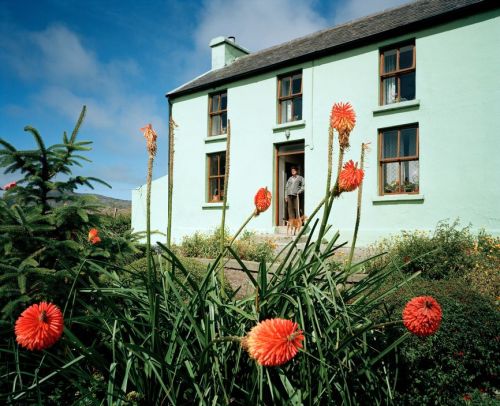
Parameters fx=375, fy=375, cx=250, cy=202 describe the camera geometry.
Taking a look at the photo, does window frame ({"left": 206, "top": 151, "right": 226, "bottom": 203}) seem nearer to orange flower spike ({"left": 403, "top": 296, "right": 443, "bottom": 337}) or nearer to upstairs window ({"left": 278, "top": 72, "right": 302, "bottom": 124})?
upstairs window ({"left": 278, "top": 72, "right": 302, "bottom": 124})

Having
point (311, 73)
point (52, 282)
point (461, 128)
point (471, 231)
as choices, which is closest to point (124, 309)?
point (52, 282)

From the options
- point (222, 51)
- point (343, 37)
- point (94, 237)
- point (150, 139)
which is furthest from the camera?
point (222, 51)

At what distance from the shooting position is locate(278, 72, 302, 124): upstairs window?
12891 mm

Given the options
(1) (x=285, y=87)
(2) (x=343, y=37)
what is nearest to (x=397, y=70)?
(2) (x=343, y=37)

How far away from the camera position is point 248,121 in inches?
536

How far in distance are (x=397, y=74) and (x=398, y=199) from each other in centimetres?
366

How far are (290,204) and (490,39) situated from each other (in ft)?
22.9

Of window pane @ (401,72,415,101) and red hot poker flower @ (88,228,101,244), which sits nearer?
red hot poker flower @ (88,228,101,244)

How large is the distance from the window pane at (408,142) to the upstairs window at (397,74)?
0.96m

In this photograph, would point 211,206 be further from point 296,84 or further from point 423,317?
point 423,317

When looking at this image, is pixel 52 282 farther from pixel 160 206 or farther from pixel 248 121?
pixel 160 206

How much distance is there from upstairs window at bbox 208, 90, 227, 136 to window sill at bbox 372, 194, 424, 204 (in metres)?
6.75

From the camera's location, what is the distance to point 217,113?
1463 cm

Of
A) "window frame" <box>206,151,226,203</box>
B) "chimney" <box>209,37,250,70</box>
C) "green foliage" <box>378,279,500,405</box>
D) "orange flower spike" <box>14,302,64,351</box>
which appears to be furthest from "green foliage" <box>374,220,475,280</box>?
"chimney" <box>209,37,250,70</box>
